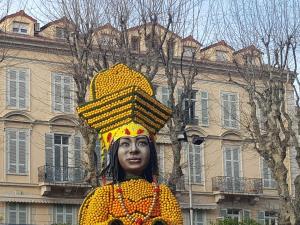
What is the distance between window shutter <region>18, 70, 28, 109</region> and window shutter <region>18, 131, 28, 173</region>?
1107 millimetres

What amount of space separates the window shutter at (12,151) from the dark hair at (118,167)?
20562 millimetres

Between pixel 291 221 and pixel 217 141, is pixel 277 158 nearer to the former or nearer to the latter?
pixel 291 221

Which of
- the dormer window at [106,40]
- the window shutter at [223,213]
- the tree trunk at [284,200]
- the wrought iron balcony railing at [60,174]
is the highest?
the dormer window at [106,40]

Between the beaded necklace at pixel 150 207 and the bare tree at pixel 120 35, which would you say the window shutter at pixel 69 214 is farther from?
the beaded necklace at pixel 150 207

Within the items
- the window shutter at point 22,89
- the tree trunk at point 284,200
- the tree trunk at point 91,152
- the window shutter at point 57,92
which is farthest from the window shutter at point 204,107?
the tree trunk at point 91,152

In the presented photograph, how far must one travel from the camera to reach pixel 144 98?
8.77 metres

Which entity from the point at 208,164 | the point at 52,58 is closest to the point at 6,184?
the point at 52,58

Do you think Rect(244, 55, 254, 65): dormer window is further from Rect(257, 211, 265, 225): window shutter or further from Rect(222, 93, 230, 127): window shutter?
Rect(257, 211, 265, 225): window shutter

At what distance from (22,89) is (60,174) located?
358 centimetres

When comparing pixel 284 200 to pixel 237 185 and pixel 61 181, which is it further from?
pixel 237 185

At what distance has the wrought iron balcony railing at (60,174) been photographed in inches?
1157

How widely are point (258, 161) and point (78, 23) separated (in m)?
15.4

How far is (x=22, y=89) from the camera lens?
29406 mm

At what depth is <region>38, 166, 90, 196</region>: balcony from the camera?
96.0ft
